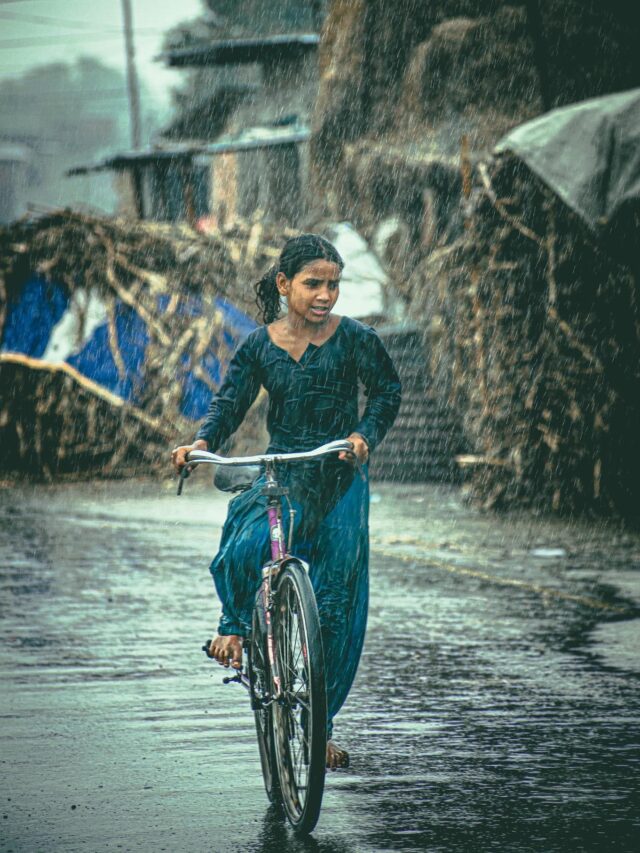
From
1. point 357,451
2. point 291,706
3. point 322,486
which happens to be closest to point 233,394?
point 322,486

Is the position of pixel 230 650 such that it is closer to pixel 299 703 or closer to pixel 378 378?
pixel 299 703

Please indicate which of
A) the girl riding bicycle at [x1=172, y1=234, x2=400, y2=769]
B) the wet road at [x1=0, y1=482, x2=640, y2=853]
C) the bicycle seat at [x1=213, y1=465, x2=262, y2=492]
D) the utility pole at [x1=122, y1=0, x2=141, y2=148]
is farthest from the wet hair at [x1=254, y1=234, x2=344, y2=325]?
the utility pole at [x1=122, y1=0, x2=141, y2=148]

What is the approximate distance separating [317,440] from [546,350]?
8830mm

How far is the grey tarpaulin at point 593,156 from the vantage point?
11.6 metres

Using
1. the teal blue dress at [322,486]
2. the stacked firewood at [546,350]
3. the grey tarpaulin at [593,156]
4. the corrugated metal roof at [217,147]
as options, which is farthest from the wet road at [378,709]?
the corrugated metal roof at [217,147]

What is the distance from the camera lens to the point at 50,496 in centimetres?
1717

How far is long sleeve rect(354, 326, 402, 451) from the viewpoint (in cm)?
545

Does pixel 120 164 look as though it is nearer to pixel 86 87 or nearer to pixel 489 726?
pixel 489 726

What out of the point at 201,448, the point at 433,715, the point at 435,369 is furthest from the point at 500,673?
the point at 435,369

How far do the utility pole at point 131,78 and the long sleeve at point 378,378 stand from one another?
41.0 meters

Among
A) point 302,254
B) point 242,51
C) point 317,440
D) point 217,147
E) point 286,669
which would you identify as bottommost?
point 286,669

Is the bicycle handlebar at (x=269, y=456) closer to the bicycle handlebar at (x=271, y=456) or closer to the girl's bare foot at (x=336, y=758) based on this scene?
the bicycle handlebar at (x=271, y=456)

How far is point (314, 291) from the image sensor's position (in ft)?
17.8

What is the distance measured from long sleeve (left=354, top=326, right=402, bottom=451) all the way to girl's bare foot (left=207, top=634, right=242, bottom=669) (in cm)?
85
